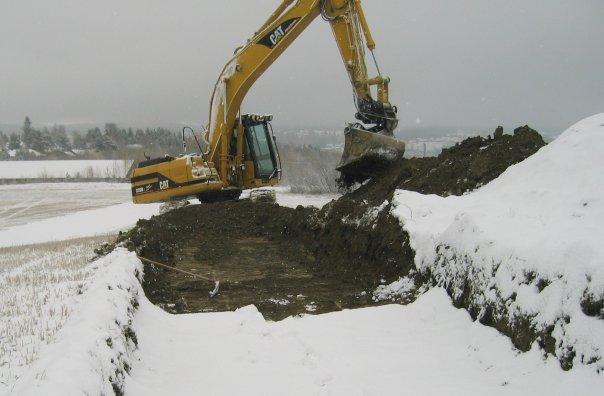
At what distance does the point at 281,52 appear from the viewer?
1280 centimetres

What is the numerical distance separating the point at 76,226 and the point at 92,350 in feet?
72.2

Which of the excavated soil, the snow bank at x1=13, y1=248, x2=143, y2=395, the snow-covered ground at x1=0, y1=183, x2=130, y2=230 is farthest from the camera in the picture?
the snow-covered ground at x1=0, y1=183, x2=130, y2=230

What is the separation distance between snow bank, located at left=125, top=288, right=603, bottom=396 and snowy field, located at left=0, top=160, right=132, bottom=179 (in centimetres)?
5399

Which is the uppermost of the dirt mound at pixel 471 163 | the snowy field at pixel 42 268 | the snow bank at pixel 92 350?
the dirt mound at pixel 471 163

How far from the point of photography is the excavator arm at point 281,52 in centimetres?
1146

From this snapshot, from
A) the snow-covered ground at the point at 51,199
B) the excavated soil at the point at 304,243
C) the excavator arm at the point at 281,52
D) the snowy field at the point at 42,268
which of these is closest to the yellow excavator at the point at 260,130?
the excavator arm at the point at 281,52

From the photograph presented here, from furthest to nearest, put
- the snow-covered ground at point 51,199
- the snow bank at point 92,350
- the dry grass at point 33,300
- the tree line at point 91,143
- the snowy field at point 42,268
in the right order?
the tree line at point 91,143 → the snow-covered ground at point 51,199 → the snowy field at point 42,268 → the dry grass at point 33,300 → the snow bank at point 92,350

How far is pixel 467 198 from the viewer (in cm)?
761

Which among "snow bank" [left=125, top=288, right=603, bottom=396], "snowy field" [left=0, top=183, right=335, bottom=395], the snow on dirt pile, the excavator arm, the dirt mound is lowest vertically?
"snowy field" [left=0, top=183, right=335, bottom=395]

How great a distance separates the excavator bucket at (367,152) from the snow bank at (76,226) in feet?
39.2

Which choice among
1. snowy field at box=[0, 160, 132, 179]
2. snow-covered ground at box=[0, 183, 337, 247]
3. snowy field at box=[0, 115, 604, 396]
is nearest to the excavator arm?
snowy field at box=[0, 115, 604, 396]

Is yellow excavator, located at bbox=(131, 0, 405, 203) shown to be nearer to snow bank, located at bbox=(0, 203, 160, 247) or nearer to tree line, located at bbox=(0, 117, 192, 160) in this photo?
snow bank, located at bbox=(0, 203, 160, 247)

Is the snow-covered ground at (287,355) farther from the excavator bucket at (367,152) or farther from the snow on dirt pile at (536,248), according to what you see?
the excavator bucket at (367,152)

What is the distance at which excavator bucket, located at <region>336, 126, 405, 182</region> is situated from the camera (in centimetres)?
1098
